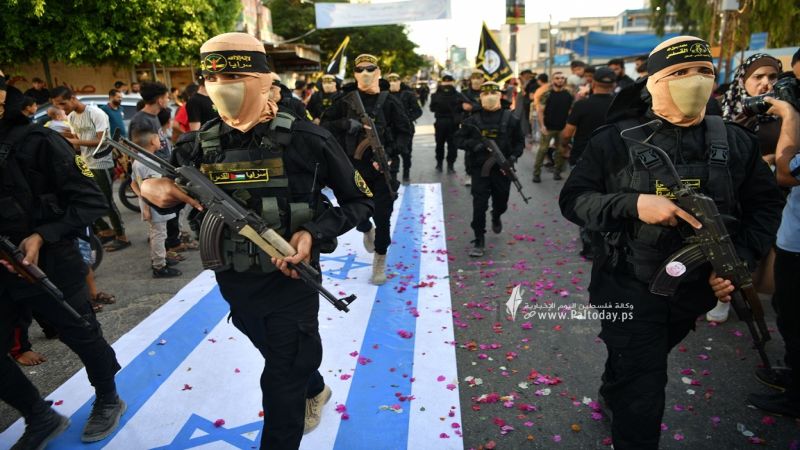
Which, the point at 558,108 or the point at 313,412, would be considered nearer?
the point at 313,412

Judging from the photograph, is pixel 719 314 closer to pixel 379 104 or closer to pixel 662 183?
pixel 662 183

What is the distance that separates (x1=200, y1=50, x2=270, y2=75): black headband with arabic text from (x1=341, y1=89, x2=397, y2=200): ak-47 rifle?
9.63 feet

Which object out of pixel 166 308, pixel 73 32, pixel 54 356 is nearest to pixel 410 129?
pixel 166 308

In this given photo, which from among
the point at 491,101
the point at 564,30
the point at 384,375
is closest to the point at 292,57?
the point at 491,101

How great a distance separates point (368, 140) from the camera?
525 centimetres

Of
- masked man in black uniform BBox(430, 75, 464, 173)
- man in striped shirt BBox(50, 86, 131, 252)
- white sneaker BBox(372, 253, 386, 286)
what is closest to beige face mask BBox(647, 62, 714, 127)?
white sneaker BBox(372, 253, 386, 286)

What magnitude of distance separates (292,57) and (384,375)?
2636 centimetres

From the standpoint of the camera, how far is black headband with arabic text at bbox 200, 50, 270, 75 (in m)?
2.27

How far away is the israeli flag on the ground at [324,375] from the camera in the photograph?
3.01 m

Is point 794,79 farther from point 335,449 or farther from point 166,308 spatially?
point 166,308

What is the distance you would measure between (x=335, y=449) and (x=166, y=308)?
9.09ft

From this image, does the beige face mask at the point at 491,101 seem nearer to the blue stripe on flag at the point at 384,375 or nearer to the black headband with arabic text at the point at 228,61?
the blue stripe on flag at the point at 384,375

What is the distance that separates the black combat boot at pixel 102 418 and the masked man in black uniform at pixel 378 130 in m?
2.65

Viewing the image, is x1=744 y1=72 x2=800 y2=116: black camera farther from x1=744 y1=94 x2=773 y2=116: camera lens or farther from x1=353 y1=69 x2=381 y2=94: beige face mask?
x1=353 y1=69 x2=381 y2=94: beige face mask
